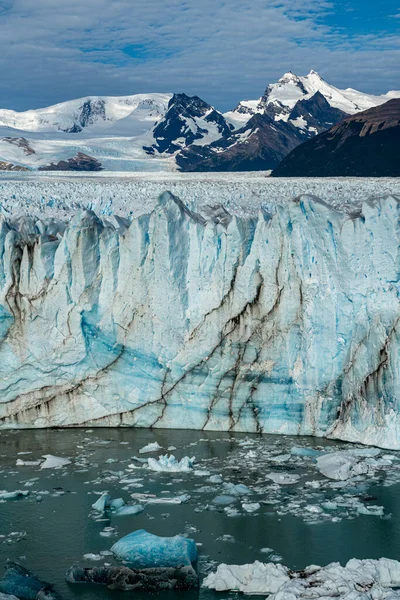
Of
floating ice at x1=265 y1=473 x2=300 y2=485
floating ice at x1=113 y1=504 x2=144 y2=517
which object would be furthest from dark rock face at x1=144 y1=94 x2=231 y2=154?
floating ice at x1=113 y1=504 x2=144 y2=517

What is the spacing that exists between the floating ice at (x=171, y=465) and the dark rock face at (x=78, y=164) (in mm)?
32869

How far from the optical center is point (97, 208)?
1577cm

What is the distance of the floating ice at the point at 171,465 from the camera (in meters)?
7.76

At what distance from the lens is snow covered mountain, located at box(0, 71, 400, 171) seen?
42.9 meters

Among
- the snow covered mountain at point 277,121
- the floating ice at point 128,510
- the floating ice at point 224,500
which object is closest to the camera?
the floating ice at point 128,510

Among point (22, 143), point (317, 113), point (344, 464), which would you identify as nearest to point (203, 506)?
point (344, 464)

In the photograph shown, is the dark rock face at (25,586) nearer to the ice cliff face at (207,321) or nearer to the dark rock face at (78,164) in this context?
the ice cliff face at (207,321)

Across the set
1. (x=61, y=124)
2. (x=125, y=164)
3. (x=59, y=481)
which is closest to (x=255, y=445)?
(x=59, y=481)

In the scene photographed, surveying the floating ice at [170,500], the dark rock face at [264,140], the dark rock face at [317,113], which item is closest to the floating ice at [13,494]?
the floating ice at [170,500]

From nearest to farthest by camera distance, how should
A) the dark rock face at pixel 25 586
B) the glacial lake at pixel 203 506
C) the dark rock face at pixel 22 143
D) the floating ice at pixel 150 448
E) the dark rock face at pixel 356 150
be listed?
the dark rock face at pixel 25 586 < the glacial lake at pixel 203 506 < the floating ice at pixel 150 448 < the dark rock face at pixel 356 150 < the dark rock face at pixel 22 143

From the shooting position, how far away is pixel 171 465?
7.79 meters

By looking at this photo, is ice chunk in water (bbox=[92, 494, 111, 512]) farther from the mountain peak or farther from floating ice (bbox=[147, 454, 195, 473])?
the mountain peak

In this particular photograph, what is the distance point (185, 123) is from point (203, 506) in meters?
66.8

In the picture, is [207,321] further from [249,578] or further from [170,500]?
[249,578]
